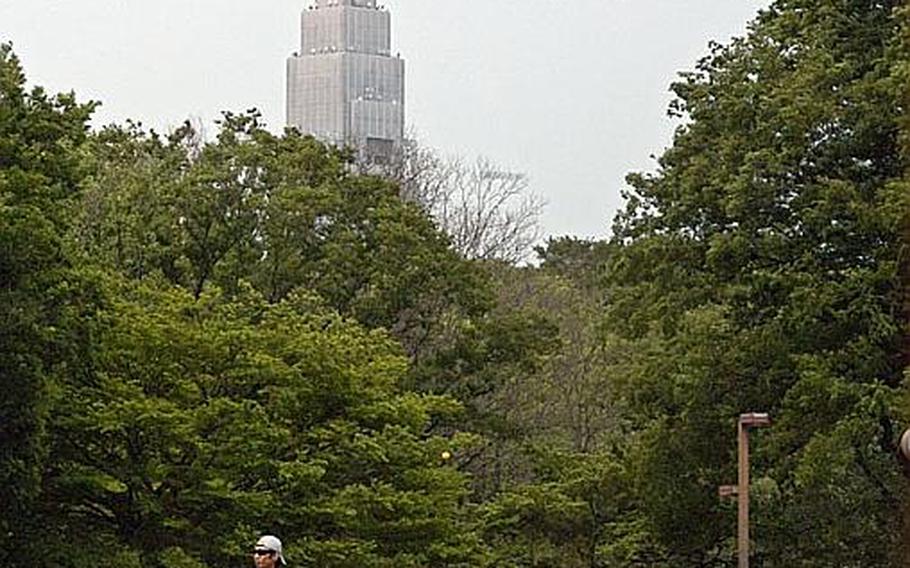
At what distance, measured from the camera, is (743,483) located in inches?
701

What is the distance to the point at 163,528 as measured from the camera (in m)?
16.2

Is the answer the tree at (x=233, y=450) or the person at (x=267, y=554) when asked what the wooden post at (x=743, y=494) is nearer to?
the tree at (x=233, y=450)

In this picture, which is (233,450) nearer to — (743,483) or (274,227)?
(743,483)

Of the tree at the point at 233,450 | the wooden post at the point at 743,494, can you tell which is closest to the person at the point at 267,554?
the tree at the point at 233,450

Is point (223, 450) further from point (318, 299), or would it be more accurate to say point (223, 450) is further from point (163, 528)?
point (318, 299)

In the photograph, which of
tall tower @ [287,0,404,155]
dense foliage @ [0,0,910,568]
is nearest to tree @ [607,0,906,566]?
dense foliage @ [0,0,910,568]

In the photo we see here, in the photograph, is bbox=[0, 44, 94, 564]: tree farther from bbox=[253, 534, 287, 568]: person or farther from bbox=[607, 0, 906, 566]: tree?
bbox=[253, 534, 287, 568]: person

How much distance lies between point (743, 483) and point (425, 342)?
7.32 metres

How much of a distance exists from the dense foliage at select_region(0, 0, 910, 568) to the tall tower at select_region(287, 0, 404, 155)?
5254cm

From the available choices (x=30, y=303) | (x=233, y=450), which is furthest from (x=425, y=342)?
(x=30, y=303)

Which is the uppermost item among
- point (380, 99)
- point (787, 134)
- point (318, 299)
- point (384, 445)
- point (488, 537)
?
point (380, 99)

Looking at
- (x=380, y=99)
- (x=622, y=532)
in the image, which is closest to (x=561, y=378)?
(x=622, y=532)

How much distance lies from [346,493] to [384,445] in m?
0.64

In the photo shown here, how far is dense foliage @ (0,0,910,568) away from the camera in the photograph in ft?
52.6
